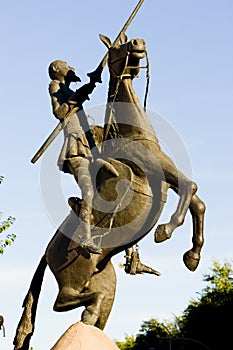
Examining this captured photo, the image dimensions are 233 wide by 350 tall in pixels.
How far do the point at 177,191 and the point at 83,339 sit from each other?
2.10 m

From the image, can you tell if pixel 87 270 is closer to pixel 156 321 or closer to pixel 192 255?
pixel 192 255

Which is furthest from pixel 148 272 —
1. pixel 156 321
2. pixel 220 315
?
pixel 156 321

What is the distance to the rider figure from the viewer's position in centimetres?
1207

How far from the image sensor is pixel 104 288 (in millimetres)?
12445

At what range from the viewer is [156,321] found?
69812 mm

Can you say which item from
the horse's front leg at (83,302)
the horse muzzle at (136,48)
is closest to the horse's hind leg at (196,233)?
the horse's front leg at (83,302)

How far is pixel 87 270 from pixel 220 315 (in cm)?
4348

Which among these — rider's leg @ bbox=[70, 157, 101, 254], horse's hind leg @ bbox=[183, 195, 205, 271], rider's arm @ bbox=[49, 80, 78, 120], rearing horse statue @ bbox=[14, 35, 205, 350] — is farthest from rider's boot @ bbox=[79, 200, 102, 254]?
rider's arm @ bbox=[49, 80, 78, 120]

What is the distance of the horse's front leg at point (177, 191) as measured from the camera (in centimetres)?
1153

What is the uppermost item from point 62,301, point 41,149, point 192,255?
point 41,149

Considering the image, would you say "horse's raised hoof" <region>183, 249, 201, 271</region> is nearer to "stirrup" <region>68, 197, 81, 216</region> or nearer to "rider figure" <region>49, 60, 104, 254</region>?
"rider figure" <region>49, 60, 104, 254</region>

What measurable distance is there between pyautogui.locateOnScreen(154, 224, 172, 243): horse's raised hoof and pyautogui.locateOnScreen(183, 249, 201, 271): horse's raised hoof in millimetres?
844

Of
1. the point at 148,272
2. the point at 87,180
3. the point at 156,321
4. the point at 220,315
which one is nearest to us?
the point at 87,180

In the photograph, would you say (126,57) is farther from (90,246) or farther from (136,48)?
(90,246)
